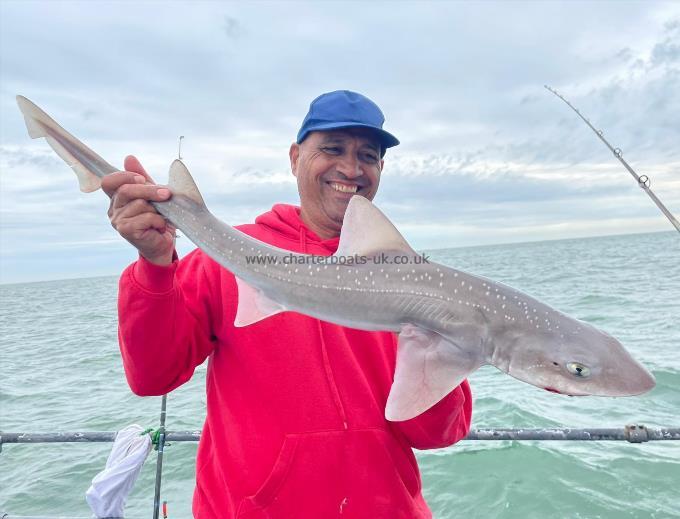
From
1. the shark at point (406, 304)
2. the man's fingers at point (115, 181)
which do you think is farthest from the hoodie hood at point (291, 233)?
the man's fingers at point (115, 181)

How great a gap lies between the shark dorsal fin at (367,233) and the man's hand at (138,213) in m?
1.00

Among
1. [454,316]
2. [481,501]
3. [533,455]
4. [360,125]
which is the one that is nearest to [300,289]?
[454,316]

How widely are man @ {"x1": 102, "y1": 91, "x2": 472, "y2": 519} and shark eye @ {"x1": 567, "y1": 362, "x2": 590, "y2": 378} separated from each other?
0.83m

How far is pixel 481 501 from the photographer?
681 centimetres

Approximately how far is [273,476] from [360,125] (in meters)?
2.28

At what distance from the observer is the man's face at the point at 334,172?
11.0 ft

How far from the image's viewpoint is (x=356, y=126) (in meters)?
3.19

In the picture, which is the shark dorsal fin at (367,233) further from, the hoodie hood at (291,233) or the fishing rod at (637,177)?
the fishing rod at (637,177)

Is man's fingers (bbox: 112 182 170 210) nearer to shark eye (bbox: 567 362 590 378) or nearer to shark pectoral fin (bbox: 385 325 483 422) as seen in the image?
shark pectoral fin (bbox: 385 325 483 422)

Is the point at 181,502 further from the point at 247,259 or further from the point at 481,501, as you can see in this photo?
the point at 247,259

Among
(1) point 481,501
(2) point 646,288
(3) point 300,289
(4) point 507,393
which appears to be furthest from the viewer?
(2) point 646,288

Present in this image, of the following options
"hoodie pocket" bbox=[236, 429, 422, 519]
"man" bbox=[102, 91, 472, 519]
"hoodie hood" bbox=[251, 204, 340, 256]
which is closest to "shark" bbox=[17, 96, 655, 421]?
"man" bbox=[102, 91, 472, 519]

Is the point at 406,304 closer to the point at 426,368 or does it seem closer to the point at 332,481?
the point at 426,368

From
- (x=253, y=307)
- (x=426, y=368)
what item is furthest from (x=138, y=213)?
(x=426, y=368)
